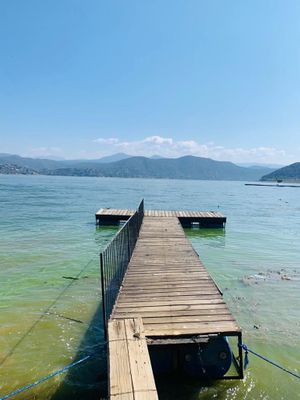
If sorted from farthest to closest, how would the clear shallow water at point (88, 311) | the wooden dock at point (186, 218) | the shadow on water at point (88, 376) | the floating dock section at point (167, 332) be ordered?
the wooden dock at point (186, 218) < the clear shallow water at point (88, 311) < the shadow on water at point (88, 376) < the floating dock section at point (167, 332)

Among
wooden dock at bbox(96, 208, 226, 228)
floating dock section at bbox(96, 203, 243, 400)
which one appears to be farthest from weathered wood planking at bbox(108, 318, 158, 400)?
wooden dock at bbox(96, 208, 226, 228)

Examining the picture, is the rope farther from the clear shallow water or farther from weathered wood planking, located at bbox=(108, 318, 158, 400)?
weathered wood planking, located at bbox=(108, 318, 158, 400)

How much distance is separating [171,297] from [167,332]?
1814 mm

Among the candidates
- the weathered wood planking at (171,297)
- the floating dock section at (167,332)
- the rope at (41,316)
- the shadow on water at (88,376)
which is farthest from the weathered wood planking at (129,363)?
the rope at (41,316)

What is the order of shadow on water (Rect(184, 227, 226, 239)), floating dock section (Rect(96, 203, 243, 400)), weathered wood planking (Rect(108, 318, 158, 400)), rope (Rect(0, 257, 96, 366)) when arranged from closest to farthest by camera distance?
weathered wood planking (Rect(108, 318, 158, 400)) < floating dock section (Rect(96, 203, 243, 400)) < rope (Rect(0, 257, 96, 366)) < shadow on water (Rect(184, 227, 226, 239))

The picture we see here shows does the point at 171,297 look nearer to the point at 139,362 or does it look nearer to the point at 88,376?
the point at 88,376

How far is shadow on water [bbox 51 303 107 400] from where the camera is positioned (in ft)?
20.7

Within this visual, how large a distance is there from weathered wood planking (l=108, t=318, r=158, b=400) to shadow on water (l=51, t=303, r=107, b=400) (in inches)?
36.4

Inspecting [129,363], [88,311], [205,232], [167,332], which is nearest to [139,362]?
[129,363]

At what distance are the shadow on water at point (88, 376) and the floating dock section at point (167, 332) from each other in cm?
110

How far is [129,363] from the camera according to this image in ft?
16.2

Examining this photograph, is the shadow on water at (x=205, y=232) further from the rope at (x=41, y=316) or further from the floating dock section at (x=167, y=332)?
the floating dock section at (x=167, y=332)

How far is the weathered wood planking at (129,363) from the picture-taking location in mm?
4277

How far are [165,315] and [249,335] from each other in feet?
10.3
